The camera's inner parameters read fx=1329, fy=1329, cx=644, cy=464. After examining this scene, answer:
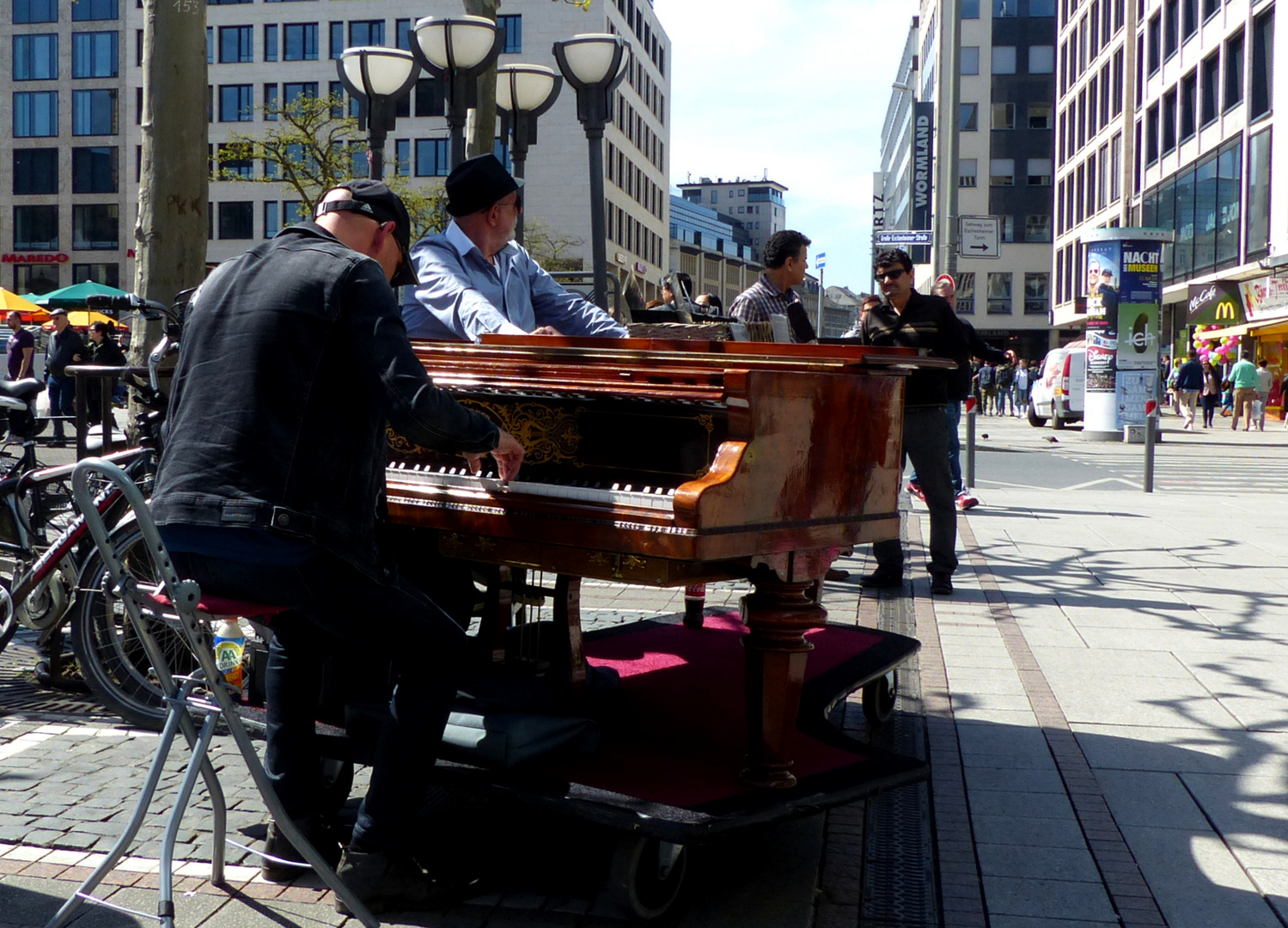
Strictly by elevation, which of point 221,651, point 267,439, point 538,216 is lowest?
point 221,651

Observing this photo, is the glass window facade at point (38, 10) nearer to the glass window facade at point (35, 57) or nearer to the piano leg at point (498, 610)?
the glass window facade at point (35, 57)

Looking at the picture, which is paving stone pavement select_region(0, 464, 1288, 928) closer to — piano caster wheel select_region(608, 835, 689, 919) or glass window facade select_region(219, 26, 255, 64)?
piano caster wheel select_region(608, 835, 689, 919)

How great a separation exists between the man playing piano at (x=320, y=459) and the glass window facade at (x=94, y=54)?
252 feet

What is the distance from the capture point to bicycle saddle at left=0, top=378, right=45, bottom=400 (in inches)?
240

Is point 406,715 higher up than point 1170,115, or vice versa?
point 1170,115

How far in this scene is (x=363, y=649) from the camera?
10.9 ft

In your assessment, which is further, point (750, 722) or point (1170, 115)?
point (1170, 115)

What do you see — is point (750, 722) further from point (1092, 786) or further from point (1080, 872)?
point (1092, 786)

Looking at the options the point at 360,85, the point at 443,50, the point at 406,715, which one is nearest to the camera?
the point at 406,715

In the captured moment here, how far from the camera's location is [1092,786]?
445 centimetres

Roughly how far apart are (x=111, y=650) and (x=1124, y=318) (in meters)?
23.0

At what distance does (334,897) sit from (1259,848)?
8.70ft

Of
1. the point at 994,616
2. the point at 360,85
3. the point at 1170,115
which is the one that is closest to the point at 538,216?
the point at 1170,115

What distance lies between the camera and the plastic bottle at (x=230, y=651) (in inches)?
191
